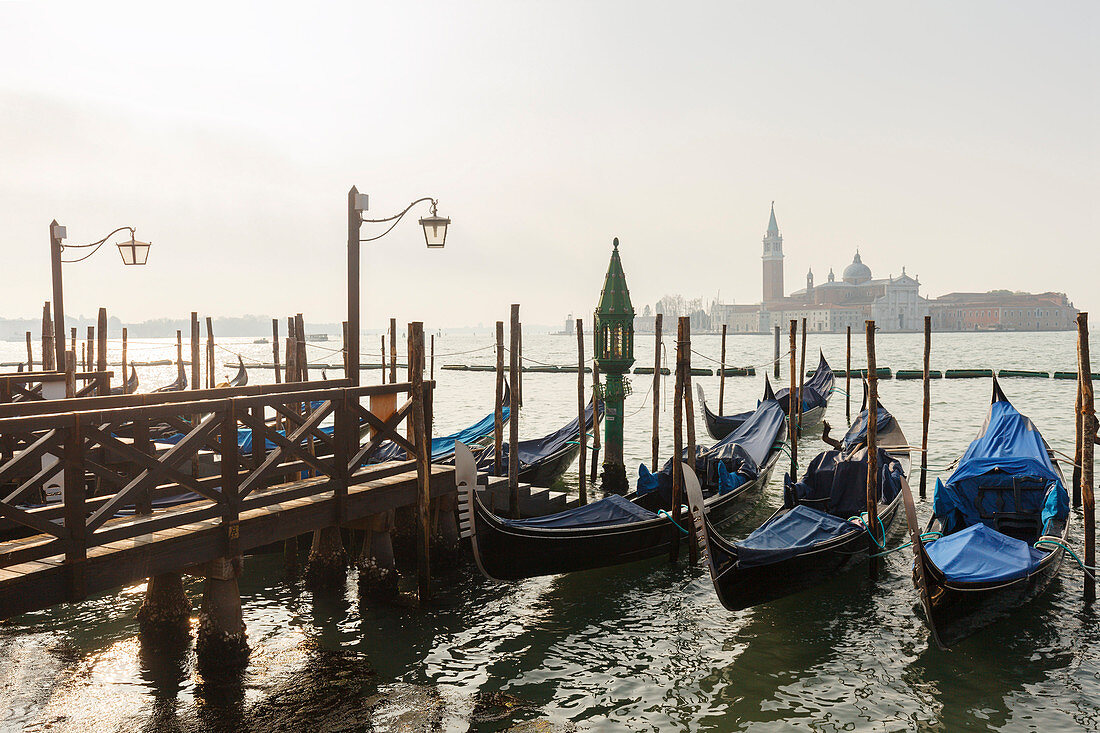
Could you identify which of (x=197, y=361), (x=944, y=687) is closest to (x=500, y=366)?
(x=944, y=687)

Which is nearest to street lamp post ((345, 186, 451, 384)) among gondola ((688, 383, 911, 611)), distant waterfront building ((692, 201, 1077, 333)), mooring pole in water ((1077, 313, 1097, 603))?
gondola ((688, 383, 911, 611))

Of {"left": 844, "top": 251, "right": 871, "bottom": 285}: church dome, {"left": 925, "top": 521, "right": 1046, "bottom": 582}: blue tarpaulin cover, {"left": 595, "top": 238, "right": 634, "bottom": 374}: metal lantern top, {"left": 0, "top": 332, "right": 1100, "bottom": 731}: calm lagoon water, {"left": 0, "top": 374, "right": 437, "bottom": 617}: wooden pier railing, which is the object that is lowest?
{"left": 0, "top": 332, "right": 1100, "bottom": 731}: calm lagoon water

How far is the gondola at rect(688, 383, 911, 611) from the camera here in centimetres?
519

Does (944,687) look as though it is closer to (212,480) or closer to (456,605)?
(456,605)

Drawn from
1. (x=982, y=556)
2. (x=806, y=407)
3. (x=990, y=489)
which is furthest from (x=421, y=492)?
(x=806, y=407)

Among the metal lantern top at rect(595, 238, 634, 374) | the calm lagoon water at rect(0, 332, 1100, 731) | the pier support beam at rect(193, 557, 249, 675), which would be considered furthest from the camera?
the metal lantern top at rect(595, 238, 634, 374)

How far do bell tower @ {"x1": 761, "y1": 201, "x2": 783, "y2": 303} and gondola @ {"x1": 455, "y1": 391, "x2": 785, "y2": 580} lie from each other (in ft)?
404

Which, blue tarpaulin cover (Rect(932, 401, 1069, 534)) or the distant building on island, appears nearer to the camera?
blue tarpaulin cover (Rect(932, 401, 1069, 534))

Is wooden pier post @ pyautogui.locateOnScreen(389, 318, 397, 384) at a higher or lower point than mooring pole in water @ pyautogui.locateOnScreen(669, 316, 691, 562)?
higher

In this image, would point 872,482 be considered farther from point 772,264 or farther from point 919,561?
point 772,264

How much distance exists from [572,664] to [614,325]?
531 centimetres

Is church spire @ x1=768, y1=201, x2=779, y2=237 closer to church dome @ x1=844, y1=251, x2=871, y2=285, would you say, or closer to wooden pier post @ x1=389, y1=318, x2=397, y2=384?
church dome @ x1=844, y1=251, x2=871, y2=285

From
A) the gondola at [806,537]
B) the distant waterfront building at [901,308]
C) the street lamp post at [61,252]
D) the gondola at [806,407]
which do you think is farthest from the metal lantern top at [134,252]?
the distant waterfront building at [901,308]

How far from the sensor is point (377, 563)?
19.0 feet
